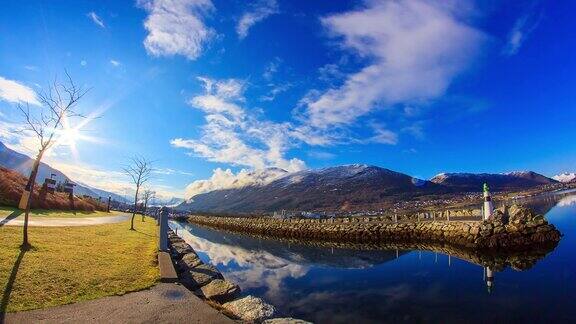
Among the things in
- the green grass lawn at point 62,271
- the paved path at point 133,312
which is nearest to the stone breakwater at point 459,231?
the paved path at point 133,312

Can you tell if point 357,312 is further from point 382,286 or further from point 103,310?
point 103,310

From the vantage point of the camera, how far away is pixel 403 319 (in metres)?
11.0

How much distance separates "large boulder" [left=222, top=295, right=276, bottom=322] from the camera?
9.79m

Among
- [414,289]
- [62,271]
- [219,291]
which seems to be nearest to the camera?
[62,271]

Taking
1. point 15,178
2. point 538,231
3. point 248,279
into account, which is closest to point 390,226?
point 538,231

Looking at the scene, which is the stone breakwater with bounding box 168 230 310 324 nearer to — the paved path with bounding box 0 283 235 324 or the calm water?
the paved path with bounding box 0 283 235 324

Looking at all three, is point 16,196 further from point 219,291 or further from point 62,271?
point 219,291

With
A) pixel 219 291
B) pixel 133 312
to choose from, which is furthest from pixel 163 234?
pixel 133 312

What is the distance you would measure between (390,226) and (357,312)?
26239 millimetres

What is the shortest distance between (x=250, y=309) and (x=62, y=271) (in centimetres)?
651

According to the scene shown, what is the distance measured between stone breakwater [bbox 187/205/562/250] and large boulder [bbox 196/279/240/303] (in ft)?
61.5

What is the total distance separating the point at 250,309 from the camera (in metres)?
10.2

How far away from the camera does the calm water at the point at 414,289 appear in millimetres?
11057

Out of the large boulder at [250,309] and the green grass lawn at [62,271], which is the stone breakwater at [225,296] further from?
the green grass lawn at [62,271]
